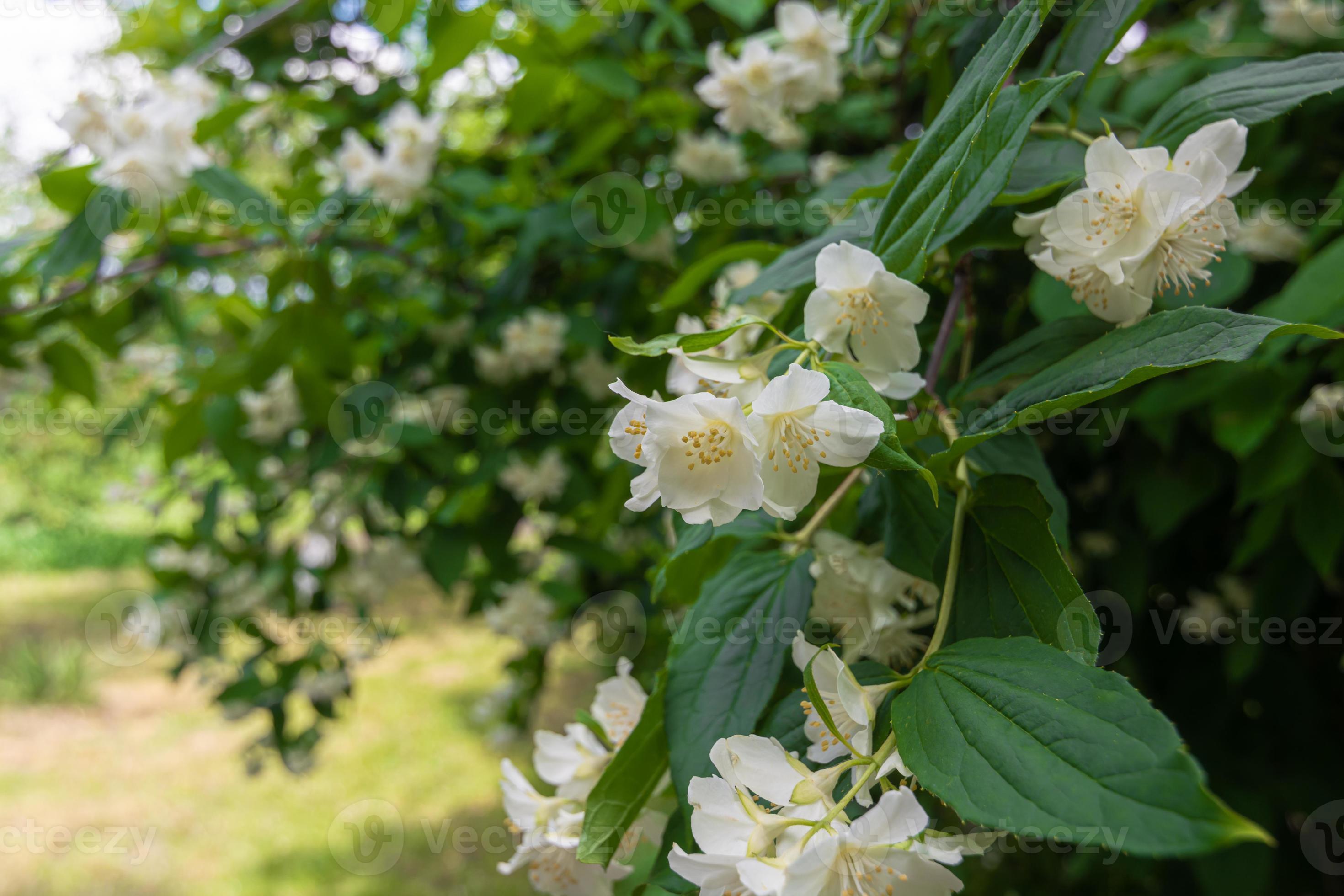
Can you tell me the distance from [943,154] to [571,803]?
0.72 meters

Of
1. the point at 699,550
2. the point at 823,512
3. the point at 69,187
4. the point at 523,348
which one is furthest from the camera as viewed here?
the point at 523,348

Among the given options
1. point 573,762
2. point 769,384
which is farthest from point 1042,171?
point 573,762

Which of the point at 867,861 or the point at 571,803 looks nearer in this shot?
the point at 867,861

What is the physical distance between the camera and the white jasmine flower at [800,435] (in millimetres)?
645

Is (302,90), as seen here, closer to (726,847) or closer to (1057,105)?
(1057,105)

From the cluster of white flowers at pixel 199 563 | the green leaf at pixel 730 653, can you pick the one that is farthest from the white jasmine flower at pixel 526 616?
the green leaf at pixel 730 653

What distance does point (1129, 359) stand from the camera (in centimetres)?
66

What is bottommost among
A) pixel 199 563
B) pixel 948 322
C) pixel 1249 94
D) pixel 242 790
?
pixel 242 790

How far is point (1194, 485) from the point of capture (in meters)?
1.94

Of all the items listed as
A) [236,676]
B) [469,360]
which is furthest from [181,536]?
[469,360]

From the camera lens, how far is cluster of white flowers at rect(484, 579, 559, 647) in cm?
299

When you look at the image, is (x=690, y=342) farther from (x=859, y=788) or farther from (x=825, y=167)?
(x=825, y=167)

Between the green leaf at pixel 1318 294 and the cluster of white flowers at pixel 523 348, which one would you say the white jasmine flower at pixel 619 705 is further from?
the cluster of white flowers at pixel 523 348

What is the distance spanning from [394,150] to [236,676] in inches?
71.5
